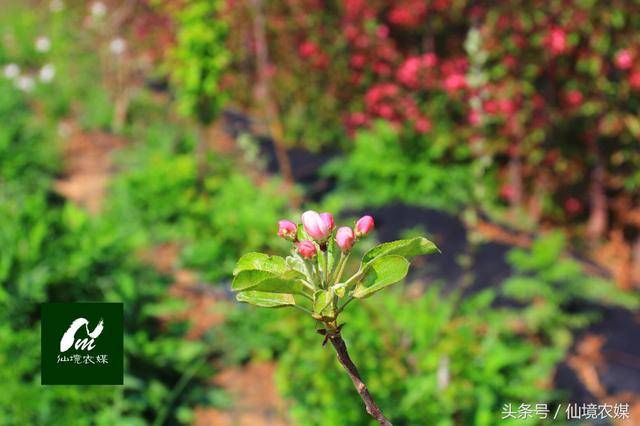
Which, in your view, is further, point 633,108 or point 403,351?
point 633,108

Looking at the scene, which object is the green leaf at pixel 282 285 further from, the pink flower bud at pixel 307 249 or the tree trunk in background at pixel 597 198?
the tree trunk in background at pixel 597 198

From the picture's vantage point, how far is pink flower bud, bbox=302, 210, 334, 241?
760mm

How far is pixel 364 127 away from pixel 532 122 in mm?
1593

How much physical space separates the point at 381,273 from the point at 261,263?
0.14 m

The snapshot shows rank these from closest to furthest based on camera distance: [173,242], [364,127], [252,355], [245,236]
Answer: [252,355]
[245,236]
[173,242]
[364,127]

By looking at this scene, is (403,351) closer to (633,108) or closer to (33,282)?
(33,282)

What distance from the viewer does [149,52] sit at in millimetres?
8211

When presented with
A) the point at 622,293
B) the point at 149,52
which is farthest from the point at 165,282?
the point at 149,52

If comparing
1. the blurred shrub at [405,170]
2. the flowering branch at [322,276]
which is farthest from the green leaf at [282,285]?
the blurred shrub at [405,170]

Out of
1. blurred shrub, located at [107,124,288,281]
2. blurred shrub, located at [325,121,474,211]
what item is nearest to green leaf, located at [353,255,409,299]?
blurred shrub, located at [107,124,288,281]

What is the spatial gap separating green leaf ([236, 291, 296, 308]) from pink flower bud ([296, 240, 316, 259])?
5cm

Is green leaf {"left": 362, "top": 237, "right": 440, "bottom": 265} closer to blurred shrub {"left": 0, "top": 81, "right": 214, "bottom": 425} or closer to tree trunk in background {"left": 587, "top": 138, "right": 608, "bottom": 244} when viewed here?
blurred shrub {"left": 0, "top": 81, "right": 214, "bottom": 425}

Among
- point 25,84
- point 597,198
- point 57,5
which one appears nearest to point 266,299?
point 597,198

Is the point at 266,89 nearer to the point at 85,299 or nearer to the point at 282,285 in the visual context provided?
the point at 85,299
